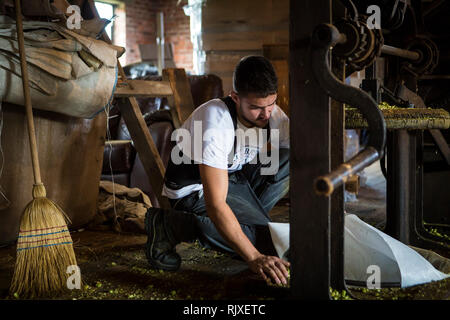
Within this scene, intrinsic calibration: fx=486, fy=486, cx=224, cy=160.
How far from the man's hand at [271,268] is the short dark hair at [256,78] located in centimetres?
58

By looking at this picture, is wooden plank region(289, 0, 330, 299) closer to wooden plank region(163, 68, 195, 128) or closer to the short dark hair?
the short dark hair

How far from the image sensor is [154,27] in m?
9.94

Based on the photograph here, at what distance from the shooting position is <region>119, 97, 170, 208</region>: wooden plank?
102 inches

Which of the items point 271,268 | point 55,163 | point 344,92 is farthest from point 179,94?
point 344,92

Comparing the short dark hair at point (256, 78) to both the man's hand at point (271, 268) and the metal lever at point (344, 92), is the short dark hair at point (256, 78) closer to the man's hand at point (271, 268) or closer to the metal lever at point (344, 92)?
the metal lever at point (344, 92)

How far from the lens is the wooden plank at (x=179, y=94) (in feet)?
9.34

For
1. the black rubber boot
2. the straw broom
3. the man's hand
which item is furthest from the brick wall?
the man's hand

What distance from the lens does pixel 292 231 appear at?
142cm

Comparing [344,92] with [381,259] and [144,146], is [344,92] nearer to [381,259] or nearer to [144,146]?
[381,259]

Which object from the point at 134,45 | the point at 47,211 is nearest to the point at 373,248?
the point at 47,211

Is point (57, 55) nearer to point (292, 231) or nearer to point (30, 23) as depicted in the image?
point (30, 23)

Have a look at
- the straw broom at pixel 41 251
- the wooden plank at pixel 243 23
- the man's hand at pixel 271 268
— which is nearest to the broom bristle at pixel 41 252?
the straw broom at pixel 41 251

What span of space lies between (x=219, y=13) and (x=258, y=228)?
2.53 metres

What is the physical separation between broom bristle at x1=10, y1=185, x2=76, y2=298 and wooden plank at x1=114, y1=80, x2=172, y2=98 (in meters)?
0.80
